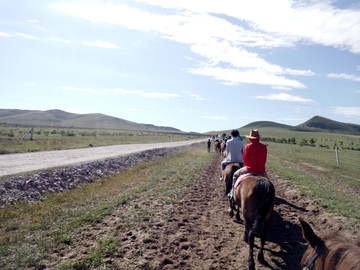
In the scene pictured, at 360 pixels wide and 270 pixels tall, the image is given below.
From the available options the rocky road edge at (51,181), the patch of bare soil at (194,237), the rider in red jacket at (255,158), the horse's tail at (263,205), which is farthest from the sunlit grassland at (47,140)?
the horse's tail at (263,205)

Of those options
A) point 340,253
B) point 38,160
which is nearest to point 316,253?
point 340,253

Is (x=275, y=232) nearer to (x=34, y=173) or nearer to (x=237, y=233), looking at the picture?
(x=237, y=233)

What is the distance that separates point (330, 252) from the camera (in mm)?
2740

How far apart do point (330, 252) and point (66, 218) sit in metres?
8.56

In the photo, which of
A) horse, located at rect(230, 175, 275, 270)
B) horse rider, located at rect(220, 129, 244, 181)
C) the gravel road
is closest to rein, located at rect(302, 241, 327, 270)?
horse, located at rect(230, 175, 275, 270)

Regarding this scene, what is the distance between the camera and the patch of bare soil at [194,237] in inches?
246

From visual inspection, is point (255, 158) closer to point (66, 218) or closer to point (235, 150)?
point (235, 150)

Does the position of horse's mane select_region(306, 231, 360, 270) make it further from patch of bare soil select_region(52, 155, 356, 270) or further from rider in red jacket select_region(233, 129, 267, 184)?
rider in red jacket select_region(233, 129, 267, 184)

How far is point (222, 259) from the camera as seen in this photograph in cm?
639

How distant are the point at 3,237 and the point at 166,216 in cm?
479

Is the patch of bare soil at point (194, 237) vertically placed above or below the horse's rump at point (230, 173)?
below

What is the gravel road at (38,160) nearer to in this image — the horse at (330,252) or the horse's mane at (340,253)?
the horse at (330,252)

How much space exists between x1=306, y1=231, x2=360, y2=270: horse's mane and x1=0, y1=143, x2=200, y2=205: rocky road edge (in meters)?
11.3

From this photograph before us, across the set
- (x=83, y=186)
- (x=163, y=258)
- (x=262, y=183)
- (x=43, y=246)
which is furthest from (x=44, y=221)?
(x=262, y=183)
